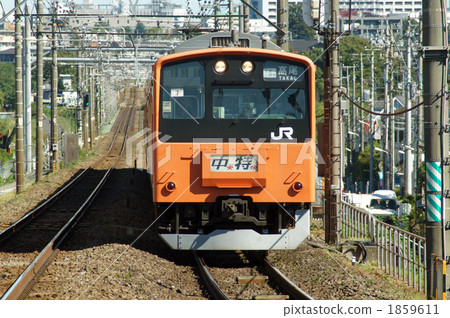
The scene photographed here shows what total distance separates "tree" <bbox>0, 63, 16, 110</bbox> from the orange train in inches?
2948

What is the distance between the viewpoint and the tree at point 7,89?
270 feet

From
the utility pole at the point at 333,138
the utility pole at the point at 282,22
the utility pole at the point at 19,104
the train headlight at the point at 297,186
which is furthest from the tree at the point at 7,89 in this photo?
the train headlight at the point at 297,186

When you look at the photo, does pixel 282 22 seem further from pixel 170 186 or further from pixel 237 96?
pixel 170 186

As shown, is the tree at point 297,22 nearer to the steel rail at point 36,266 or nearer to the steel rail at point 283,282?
the steel rail at point 36,266

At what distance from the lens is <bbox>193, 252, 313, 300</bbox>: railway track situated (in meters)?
8.35

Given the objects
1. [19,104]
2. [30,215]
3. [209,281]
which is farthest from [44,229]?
[19,104]

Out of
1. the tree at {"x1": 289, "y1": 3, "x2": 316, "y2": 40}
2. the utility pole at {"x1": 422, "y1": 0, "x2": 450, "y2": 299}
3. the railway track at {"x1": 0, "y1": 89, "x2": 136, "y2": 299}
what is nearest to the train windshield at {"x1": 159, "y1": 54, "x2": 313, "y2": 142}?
the utility pole at {"x1": 422, "y1": 0, "x2": 450, "y2": 299}

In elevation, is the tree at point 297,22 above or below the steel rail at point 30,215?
above

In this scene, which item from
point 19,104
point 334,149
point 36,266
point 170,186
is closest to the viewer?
point 36,266

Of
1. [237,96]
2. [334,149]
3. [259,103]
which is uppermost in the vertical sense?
[237,96]

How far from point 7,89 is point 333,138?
78.7 metres

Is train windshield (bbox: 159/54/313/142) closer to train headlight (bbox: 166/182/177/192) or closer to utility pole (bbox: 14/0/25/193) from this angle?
train headlight (bbox: 166/182/177/192)

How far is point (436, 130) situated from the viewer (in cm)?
805
